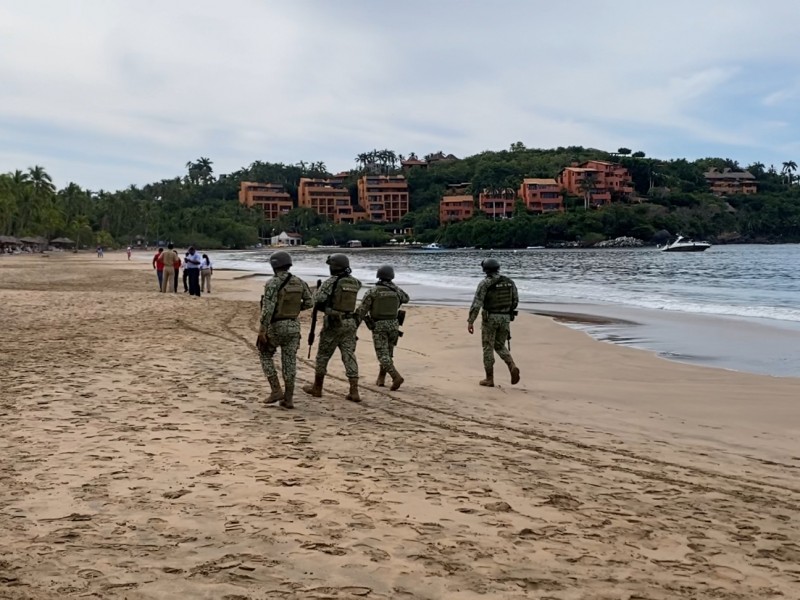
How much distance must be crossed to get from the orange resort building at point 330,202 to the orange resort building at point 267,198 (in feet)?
13.4

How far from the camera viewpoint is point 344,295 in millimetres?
8609

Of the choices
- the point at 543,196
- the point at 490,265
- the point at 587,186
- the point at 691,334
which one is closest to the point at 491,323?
the point at 490,265

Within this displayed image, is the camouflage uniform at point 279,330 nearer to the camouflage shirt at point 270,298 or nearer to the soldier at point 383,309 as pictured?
the camouflage shirt at point 270,298

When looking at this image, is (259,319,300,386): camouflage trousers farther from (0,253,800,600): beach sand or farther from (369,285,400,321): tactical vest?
(369,285,400,321): tactical vest

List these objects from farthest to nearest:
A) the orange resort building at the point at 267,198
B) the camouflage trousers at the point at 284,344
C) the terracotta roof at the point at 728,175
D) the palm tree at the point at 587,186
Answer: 1. the orange resort building at the point at 267,198
2. the terracotta roof at the point at 728,175
3. the palm tree at the point at 587,186
4. the camouflage trousers at the point at 284,344

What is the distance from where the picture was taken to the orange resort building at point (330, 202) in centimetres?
16725

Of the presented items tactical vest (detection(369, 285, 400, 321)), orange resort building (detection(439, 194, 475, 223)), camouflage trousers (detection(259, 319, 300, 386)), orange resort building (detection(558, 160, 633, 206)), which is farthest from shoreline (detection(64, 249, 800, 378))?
orange resort building (detection(439, 194, 475, 223))

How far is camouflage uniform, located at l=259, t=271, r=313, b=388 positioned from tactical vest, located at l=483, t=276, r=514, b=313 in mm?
3005

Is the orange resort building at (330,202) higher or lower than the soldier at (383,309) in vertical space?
higher

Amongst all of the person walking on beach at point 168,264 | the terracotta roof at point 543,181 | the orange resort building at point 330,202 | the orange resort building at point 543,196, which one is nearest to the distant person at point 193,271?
the person walking on beach at point 168,264

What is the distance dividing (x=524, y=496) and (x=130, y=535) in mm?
2744

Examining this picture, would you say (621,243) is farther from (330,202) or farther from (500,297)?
(500,297)

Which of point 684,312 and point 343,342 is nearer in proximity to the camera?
point 343,342

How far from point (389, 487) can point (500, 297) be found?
520 cm
